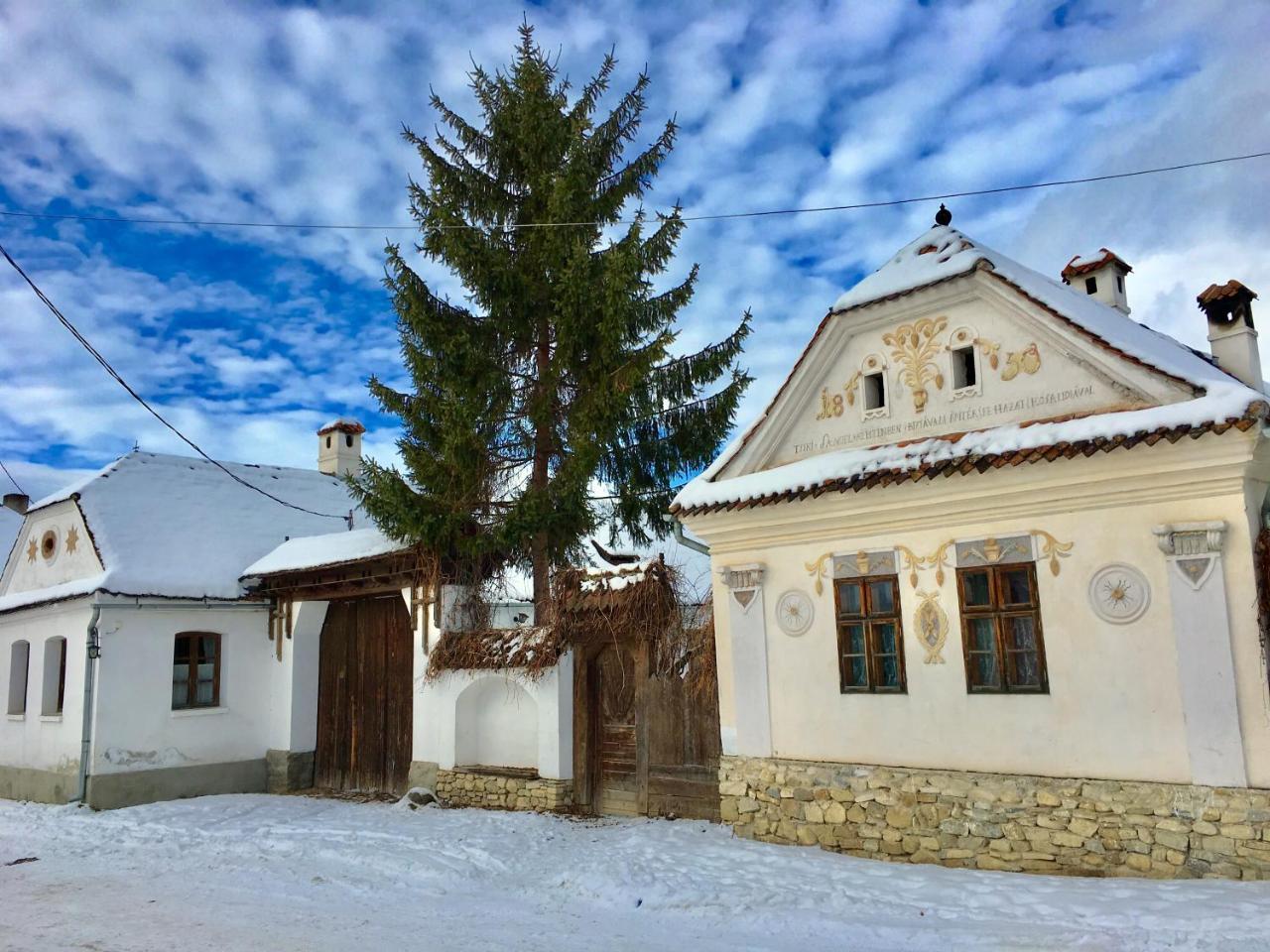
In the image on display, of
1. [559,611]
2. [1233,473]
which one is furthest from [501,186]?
[1233,473]

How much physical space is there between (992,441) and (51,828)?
42.8 ft

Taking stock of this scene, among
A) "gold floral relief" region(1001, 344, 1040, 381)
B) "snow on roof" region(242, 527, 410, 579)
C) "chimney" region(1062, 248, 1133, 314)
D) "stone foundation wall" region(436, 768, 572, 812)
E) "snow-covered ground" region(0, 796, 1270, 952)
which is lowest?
"snow-covered ground" region(0, 796, 1270, 952)

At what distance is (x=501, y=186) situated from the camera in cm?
1503

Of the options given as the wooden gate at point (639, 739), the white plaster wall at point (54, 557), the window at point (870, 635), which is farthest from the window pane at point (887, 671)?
the white plaster wall at point (54, 557)

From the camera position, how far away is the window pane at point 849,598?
9.79 m

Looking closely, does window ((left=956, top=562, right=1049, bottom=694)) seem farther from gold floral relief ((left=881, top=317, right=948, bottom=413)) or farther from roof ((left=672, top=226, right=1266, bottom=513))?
gold floral relief ((left=881, top=317, right=948, bottom=413))

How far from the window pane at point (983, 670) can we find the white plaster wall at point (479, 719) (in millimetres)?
5634

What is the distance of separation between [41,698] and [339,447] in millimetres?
8479

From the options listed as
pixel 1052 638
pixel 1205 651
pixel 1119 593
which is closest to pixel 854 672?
pixel 1052 638

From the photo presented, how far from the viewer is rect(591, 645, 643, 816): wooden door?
11891 mm

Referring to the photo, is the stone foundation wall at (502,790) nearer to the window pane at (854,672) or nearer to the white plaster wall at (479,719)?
the white plaster wall at (479,719)

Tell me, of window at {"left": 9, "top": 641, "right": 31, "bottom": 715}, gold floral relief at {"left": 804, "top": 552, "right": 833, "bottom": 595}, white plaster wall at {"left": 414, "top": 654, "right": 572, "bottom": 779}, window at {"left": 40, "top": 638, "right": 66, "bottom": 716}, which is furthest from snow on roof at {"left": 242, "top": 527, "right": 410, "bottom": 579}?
gold floral relief at {"left": 804, "top": 552, "right": 833, "bottom": 595}

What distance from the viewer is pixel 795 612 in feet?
33.5

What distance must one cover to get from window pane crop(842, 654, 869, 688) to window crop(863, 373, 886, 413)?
2588 mm
